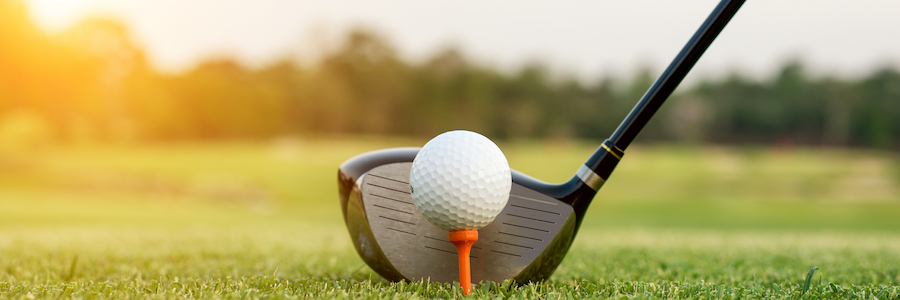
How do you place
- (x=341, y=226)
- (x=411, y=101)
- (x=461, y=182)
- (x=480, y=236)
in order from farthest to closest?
(x=411, y=101)
(x=341, y=226)
(x=480, y=236)
(x=461, y=182)

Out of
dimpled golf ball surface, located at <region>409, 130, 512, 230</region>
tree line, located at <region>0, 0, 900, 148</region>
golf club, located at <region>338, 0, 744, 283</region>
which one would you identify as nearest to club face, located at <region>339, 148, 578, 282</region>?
golf club, located at <region>338, 0, 744, 283</region>

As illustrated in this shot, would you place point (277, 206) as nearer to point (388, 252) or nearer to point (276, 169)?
point (276, 169)

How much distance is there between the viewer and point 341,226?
26.7ft

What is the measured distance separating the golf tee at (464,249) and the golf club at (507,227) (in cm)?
17

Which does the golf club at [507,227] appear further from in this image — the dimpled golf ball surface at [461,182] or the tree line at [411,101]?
the tree line at [411,101]

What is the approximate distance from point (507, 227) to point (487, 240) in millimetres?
85

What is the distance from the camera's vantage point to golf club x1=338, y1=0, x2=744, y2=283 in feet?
6.23

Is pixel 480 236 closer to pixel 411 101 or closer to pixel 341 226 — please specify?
pixel 341 226

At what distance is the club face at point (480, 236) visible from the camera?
6.26 feet

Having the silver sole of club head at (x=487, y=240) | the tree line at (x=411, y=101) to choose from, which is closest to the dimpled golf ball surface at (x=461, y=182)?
the silver sole of club head at (x=487, y=240)

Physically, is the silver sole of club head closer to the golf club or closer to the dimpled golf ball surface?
the golf club

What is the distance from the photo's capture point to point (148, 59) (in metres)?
28.2

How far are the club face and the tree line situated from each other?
3080 cm

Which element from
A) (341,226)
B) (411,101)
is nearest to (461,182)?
(341,226)
